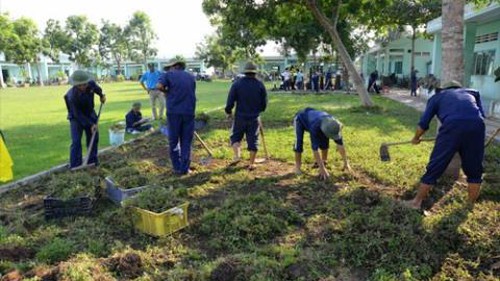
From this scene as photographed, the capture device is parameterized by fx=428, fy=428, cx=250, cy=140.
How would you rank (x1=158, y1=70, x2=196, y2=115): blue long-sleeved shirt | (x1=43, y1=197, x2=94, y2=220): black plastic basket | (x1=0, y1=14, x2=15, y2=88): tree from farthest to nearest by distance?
1. (x1=0, y1=14, x2=15, y2=88): tree
2. (x1=158, y1=70, x2=196, y2=115): blue long-sleeved shirt
3. (x1=43, y1=197, x2=94, y2=220): black plastic basket

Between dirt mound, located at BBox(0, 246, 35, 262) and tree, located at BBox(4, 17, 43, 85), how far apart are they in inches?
2151

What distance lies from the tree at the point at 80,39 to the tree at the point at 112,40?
11.9 feet

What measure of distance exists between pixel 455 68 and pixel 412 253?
3.76m

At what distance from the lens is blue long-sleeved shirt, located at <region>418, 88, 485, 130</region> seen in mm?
4680

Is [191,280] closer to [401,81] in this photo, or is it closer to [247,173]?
[247,173]

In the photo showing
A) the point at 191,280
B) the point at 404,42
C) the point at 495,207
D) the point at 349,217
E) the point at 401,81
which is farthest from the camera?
the point at 404,42

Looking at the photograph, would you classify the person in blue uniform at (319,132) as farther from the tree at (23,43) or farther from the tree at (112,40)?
the tree at (112,40)

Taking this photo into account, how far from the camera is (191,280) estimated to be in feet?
11.5

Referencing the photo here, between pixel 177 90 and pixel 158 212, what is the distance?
2544mm

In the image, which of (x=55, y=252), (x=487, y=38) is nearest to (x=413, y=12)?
(x=487, y=38)

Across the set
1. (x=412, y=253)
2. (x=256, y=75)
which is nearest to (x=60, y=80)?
(x=256, y=75)

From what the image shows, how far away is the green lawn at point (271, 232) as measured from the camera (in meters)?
3.66

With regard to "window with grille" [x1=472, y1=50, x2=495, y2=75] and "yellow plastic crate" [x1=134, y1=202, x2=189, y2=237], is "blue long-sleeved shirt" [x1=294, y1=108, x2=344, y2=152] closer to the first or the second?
"yellow plastic crate" [x1=134, y1=202, x2=189, y2=237]

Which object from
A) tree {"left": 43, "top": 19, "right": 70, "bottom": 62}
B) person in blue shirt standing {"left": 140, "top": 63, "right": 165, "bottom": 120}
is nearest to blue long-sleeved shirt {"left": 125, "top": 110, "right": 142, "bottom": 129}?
person in blue shirt standing {"left": 140, "top": 63, "right": 165, "bottom": 120}
